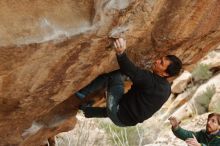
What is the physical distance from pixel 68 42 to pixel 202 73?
10903mm

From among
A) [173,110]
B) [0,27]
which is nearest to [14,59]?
[0,27]

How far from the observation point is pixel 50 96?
4527 mm

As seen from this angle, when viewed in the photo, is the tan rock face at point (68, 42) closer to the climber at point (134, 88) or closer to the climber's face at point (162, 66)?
the climber at point (134, 88)

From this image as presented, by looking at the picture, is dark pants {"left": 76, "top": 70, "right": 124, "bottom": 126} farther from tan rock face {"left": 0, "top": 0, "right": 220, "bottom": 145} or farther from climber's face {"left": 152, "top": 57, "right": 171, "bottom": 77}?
climber's face {"left": 152, "top": 57, "right": 171, "bottom": 77}

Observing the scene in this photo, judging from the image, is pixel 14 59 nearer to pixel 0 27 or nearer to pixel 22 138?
pixel 0 27

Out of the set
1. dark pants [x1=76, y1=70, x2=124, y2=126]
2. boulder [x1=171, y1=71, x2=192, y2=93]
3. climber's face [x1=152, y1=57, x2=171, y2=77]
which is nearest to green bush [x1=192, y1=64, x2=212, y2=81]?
boulder [x1=171, y1=71, x2=192, y2=93]

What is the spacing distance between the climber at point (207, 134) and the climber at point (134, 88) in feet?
2.08

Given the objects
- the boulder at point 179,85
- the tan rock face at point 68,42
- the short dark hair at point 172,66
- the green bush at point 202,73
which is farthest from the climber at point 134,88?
the green bush at point 202,73

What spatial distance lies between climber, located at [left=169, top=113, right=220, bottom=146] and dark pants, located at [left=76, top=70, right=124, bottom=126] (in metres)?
0.76

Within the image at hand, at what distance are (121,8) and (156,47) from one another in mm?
1118

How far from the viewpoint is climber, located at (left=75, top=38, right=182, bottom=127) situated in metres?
4.03

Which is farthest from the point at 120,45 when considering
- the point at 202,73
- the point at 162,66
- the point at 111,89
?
the point at 202,73

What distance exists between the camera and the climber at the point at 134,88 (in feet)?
13.2

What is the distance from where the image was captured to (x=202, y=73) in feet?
47.1
